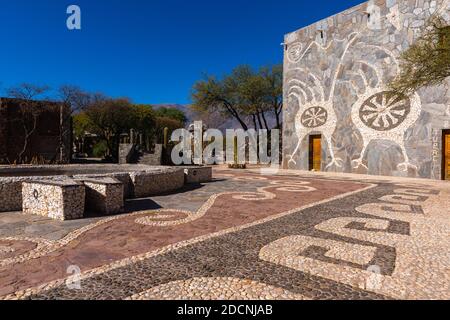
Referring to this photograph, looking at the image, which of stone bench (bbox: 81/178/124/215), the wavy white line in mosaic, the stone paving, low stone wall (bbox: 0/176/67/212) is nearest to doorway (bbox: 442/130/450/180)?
the stone paving

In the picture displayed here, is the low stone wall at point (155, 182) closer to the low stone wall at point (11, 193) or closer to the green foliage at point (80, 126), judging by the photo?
the low stone wall at point (11, 193)

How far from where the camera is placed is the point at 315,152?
61.2ft

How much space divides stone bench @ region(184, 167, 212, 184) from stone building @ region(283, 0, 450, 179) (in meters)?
8.43

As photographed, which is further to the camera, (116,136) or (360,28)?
(116,136)

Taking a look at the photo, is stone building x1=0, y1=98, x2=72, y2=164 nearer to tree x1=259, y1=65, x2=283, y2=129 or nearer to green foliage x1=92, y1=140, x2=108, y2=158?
green foliage x1=92, y1=140, x2=108, y2=158

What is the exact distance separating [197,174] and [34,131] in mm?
15623

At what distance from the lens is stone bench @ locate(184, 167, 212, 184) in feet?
36.8

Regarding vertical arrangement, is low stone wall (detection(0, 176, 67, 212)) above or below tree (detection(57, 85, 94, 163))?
below

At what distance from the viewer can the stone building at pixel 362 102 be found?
13734 mm

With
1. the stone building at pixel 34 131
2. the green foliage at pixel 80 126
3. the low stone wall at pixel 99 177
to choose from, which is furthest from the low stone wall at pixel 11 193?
the green foliage at pixel 80 126

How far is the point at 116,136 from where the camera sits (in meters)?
27.7

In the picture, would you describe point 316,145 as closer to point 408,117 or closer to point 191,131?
point 408,117
